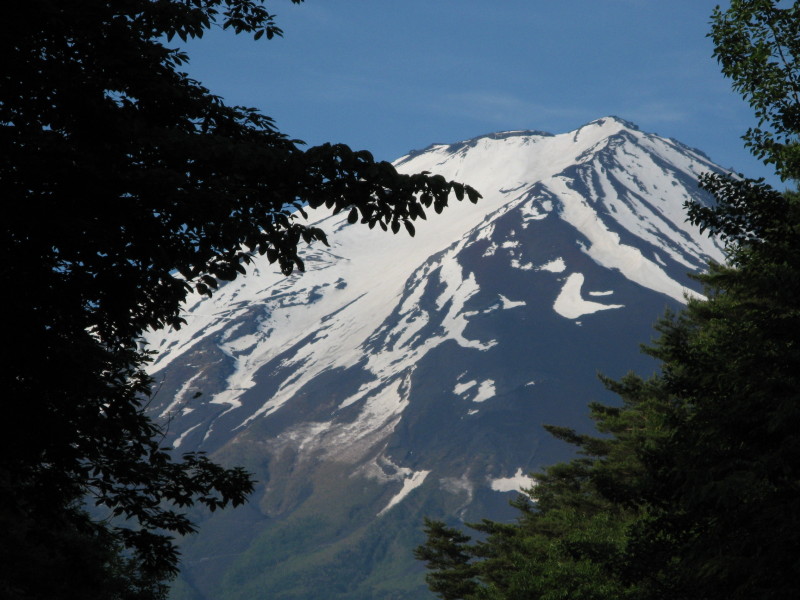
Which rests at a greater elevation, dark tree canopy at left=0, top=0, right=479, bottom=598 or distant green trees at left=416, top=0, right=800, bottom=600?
dark tree canopy at left=0, top=0, right=479, bottom=598

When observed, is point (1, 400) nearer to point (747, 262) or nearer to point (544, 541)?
point (747, 262)

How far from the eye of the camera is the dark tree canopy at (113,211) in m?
8.11

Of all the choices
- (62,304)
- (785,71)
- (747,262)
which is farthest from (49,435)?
(785,71)

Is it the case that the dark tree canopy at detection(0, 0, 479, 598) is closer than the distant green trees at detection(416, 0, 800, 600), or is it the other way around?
the dark tree canopy at detection(0, 0, 479, 598)

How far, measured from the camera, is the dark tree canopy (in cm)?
811

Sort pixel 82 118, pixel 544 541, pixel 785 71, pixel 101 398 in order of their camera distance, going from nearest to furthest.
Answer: pixel 82 118
pixel 101 398
pixel 785 71
pixel 544 541

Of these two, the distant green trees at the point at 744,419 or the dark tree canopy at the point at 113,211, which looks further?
the distant green trees at the point at 744,419

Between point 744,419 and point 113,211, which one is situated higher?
point 113,211

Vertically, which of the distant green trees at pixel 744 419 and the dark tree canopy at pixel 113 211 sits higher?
the dark tree canopy at pixel 113 211

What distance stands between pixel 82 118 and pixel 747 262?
10552 mm

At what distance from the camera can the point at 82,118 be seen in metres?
9.09

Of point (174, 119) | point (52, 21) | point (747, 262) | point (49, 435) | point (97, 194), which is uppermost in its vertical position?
point (52, 21)

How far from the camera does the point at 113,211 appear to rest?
827 cm

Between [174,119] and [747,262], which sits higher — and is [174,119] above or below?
above
